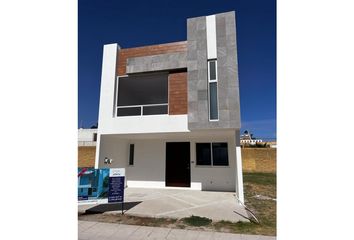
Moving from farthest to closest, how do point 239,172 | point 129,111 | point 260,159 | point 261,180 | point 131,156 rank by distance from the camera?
point 260,159, point 261,180, point 131,156, point 129,111, point 239,172

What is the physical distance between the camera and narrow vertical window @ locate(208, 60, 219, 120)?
857 cm

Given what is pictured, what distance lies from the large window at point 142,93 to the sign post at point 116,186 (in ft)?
12.5

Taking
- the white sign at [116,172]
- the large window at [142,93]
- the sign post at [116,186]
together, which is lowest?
the sign post at [116,186]

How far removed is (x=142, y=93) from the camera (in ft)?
43.7

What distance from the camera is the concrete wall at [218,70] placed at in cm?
835

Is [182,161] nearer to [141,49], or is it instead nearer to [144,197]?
[144,197]

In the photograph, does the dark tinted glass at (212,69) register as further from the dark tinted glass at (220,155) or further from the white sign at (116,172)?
the white sign at (116,172)

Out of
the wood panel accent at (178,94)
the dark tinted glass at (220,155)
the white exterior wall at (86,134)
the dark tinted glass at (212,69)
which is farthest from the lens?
the white exterior wall at (86,134)

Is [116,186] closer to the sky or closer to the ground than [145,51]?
closer to the ground

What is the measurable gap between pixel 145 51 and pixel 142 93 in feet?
11.8

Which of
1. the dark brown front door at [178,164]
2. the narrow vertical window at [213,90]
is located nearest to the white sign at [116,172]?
the narrow vertical window at [213,90]

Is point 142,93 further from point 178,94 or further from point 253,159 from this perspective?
point 253,159

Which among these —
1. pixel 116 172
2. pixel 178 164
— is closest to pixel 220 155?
pixel 178 164

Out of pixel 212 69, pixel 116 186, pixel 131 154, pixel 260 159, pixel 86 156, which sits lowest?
pixel 260 159
